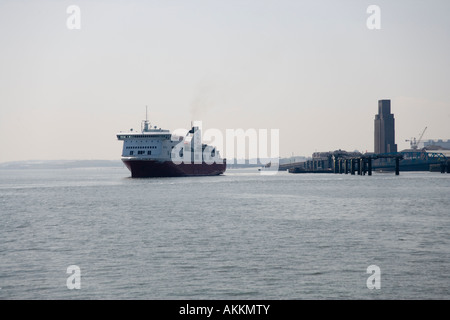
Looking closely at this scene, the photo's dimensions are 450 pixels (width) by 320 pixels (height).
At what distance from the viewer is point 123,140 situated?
122312 mm

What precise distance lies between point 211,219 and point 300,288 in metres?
22.0

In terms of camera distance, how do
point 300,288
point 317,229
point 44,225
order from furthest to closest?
point 44,225 < point 317,229 < point 300,288

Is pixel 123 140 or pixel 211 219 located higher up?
pixel 123 140

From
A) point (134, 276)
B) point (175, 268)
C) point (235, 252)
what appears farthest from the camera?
point (235, 252)

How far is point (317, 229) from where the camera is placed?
3397cm

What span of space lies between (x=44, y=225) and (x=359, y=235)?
2163 centimetres

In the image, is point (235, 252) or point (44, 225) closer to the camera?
point (235, 252)

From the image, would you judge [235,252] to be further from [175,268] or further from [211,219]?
[211,219]

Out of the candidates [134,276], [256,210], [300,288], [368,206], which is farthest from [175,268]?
[368,206]
